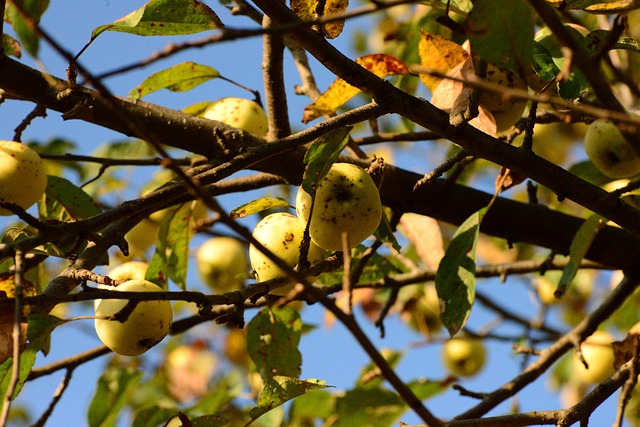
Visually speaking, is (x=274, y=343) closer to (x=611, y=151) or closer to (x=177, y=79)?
(x=177, y=79)

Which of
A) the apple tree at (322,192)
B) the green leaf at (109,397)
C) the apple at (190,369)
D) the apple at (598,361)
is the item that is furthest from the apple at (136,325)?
the apple at (190,369)

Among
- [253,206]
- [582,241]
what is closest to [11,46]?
[253,206]

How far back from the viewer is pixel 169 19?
135 cm

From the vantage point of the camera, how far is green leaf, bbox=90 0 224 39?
1.34 m

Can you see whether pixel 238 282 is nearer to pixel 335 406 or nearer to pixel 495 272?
pixel 335 406

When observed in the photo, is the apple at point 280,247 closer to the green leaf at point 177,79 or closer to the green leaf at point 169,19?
the green leaf at point 169,19

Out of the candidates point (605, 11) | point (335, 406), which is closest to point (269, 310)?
point (335, 406)

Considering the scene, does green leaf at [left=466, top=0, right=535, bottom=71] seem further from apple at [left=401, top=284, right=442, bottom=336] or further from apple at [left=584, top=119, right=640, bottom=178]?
apple at [left=401, top=284, right=442, bottom=336]

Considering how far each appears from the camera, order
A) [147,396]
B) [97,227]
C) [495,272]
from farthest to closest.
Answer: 1. [147,396]
2. [495,272]
3. [97,227]

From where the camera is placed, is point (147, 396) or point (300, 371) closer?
point (300, 371)

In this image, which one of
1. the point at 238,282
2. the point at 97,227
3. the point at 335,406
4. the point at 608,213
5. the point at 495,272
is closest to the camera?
the point at 97,227

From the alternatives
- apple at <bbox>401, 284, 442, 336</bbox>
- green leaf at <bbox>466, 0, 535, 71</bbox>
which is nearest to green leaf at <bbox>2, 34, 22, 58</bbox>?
green leaf at <bbox>466, 0, 535, 71</bbox>

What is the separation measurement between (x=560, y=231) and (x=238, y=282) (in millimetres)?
1164

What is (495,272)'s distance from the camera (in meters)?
2.04
